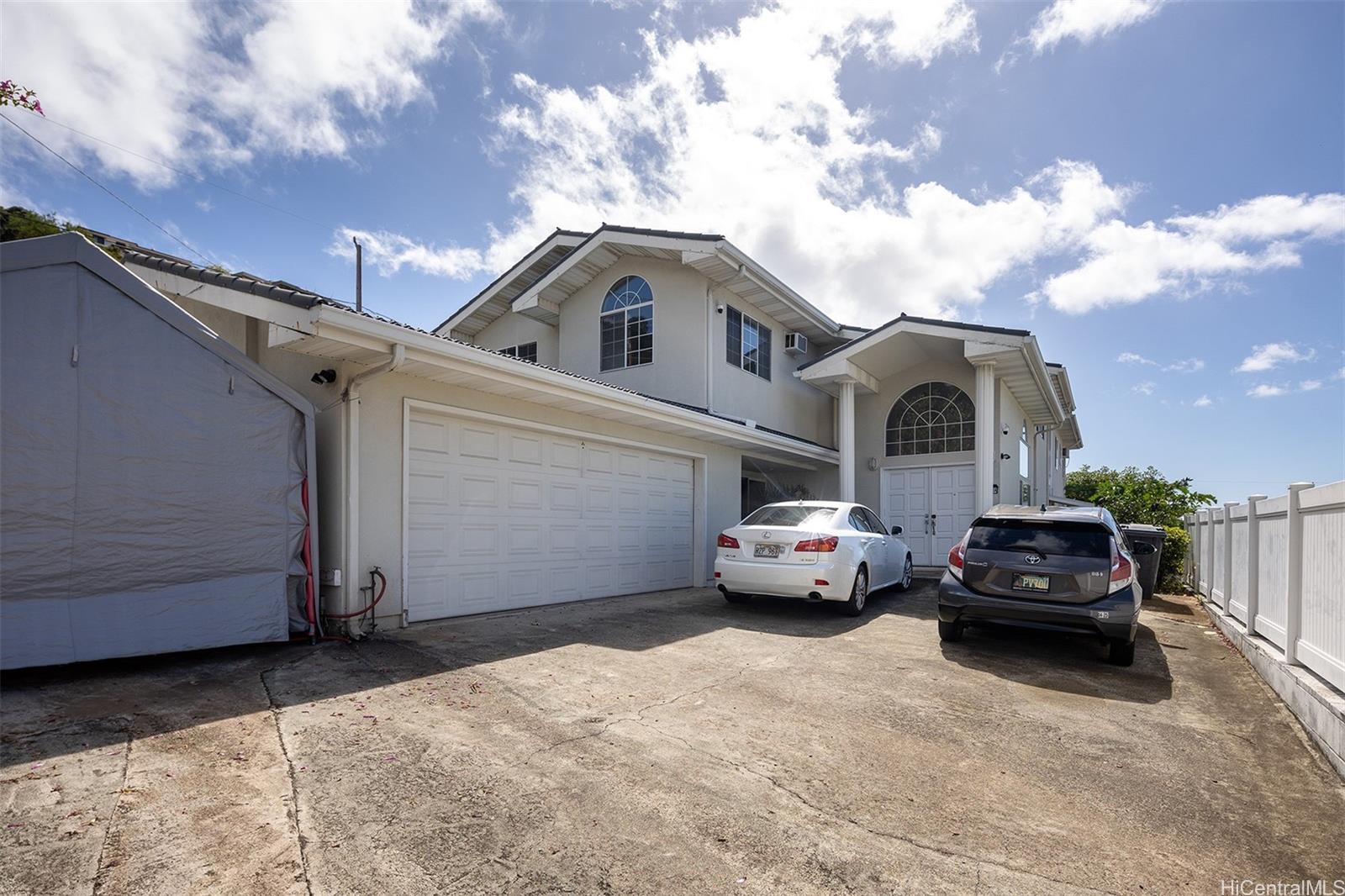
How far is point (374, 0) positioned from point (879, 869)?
9.58m

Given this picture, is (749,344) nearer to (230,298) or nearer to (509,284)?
(509,284)

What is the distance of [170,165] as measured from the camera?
12578 mm

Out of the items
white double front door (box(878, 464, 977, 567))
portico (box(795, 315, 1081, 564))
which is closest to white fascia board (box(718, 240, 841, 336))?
portico (box(795, 315, 1081, 564))

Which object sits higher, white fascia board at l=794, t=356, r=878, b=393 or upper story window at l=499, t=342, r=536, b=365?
upper story window at l=499, t=342, r=536, b=365

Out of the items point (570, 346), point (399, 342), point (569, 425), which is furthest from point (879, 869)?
point (570, 346)

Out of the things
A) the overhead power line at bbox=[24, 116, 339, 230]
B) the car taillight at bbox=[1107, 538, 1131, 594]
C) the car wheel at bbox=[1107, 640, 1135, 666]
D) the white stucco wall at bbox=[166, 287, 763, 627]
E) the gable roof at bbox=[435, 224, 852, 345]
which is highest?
the overhead power line at bbox=[24, 116, 339, 230]

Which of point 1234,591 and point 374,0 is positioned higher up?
point 374,0

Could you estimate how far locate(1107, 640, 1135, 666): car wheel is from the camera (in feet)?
19.6

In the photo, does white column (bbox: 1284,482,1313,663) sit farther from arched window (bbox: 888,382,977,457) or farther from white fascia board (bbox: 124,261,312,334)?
arched window (bbox: 888,382,977,457)

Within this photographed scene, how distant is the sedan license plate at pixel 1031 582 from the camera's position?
20.1ft

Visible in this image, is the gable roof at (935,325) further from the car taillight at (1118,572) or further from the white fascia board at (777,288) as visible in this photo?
the car taillight at (1118,572)

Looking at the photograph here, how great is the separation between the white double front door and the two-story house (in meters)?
0.04

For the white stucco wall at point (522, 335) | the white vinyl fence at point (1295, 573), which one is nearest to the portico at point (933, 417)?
the white vinyl fence at point (1295, 573)

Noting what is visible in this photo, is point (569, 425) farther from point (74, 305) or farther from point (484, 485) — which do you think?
A: point (74, 305)
